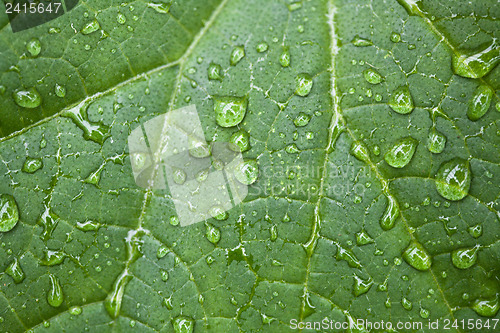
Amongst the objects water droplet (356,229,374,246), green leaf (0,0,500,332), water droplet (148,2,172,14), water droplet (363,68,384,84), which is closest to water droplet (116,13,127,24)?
green leaf (0,0,500,332)

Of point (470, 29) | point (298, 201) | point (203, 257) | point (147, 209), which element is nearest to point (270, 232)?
point (298, 201)

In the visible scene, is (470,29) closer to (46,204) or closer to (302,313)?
(302,313)

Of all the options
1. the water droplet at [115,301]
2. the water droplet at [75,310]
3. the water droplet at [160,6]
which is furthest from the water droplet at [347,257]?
the water droplet at [160,6]

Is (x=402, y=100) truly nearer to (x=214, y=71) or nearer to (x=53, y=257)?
(x=214, y=71)

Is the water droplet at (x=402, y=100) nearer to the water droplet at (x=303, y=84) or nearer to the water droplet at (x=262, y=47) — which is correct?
the water droplet at (x=303, y=84)

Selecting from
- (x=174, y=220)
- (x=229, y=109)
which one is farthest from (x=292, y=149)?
(x=174, y=220)

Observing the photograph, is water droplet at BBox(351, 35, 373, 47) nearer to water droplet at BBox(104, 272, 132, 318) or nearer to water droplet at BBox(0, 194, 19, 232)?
water droplet at BBox(104, 272, 132, 318)
